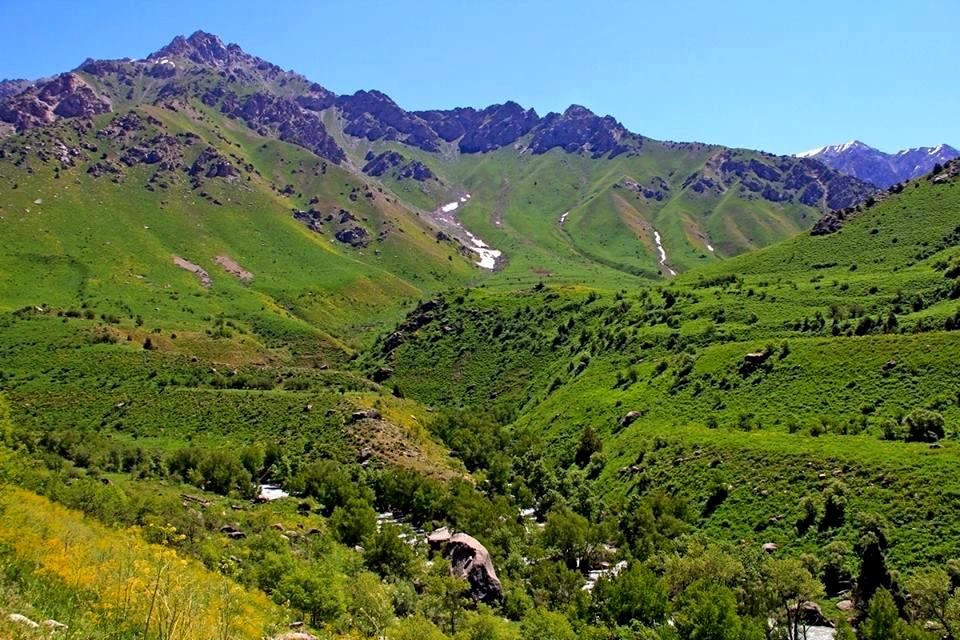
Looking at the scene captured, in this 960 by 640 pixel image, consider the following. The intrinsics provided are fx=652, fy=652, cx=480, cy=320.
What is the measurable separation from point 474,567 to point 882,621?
3581cm

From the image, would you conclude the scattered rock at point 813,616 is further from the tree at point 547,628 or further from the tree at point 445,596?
the tree at point 445,596

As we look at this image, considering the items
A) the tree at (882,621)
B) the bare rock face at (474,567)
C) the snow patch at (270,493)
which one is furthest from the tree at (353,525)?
the tree at (882,621)

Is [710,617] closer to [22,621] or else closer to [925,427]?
[925,427]

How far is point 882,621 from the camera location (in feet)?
176

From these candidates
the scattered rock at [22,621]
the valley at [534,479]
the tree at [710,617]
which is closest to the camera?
the scattered rock at [22,621]

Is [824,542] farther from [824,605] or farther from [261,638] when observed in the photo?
[261,638]

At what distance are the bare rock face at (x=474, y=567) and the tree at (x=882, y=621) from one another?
32532 mm

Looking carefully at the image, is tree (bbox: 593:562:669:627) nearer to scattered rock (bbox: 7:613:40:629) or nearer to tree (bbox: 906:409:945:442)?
tree (bbox: 906:409:945:442)

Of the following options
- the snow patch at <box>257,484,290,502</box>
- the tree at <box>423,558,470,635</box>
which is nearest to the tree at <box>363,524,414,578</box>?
the tree at <box>423,558,470,635</box>

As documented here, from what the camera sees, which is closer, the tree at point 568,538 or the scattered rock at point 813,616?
the scattered rock at point 813,616

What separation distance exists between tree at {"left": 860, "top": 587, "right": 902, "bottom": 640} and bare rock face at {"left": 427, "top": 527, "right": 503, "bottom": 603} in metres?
32.5

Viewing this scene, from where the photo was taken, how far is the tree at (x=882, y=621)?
52781 mm

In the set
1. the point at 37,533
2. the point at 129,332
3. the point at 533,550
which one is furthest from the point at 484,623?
the point at 129,332

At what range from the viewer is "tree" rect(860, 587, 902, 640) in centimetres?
5278
